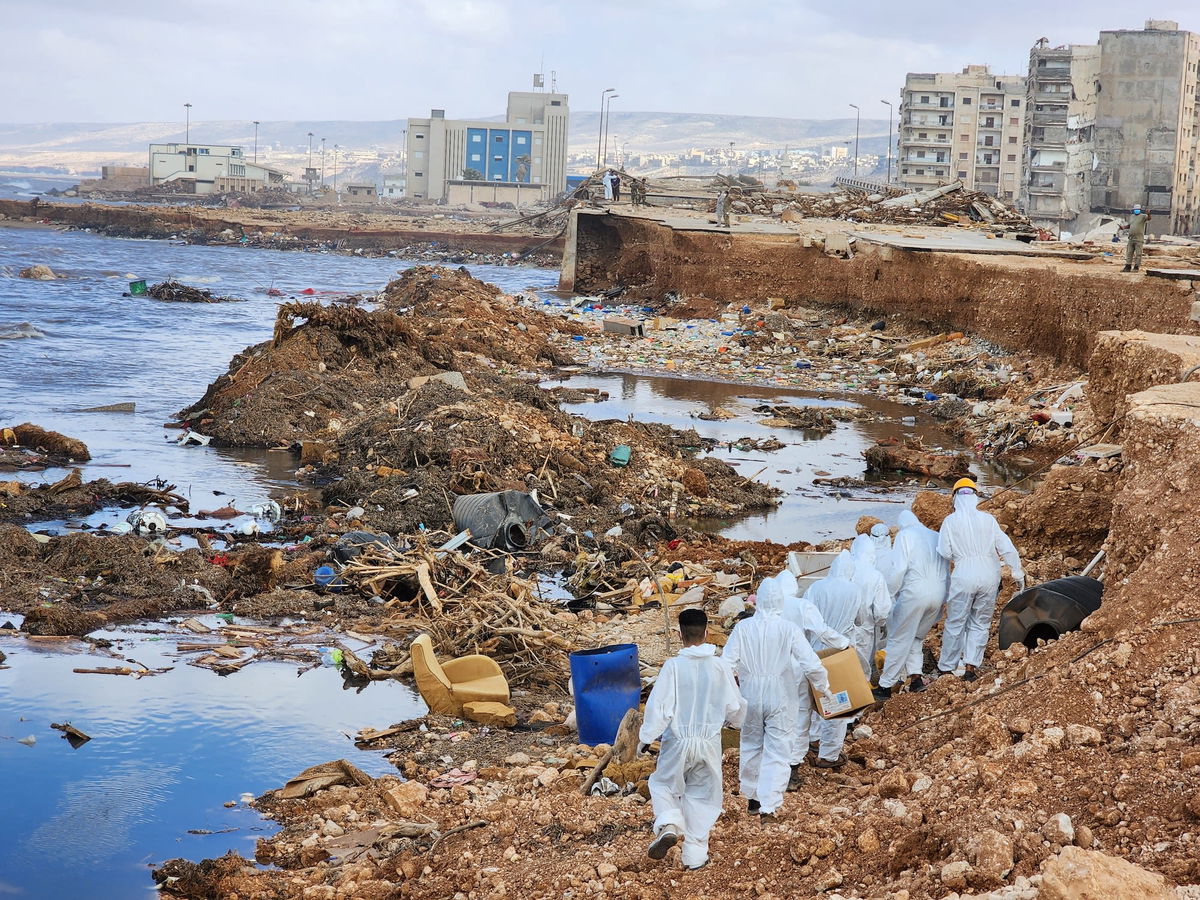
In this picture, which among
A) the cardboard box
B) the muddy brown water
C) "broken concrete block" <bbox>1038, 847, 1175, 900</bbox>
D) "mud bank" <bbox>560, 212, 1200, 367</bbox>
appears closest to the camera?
"broken concrete block" <bbox>1038, 847, 1175, 900</bbox>

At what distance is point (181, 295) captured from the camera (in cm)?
3828

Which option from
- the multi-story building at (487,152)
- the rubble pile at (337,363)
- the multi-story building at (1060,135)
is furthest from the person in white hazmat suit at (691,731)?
the multi-story building at (487,152)

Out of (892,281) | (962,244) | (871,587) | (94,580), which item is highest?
(962,244)

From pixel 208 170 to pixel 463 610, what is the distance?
10480 cm

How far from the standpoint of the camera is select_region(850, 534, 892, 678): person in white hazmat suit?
7355 mm

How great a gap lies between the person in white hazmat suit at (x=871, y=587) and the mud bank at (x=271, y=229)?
55.4 m

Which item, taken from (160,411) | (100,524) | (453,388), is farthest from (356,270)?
(100,524)

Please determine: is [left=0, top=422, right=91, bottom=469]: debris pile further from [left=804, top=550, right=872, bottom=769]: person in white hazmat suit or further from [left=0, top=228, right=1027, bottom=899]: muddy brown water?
[left=804, top=550, right=872, bottom=769]: person in white hazmat suit

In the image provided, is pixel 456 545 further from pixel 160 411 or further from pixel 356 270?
pixel 356 270

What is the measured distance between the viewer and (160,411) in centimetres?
1939

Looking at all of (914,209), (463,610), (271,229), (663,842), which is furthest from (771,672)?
(271,229)

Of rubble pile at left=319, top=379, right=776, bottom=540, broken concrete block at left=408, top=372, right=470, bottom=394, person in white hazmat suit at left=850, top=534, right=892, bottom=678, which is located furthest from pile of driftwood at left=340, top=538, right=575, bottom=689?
broken concrete block at left=408, top=372, right=470, bottom=394

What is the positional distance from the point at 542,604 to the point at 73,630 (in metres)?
3.56

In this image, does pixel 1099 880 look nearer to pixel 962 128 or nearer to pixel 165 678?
pixel 165 678
